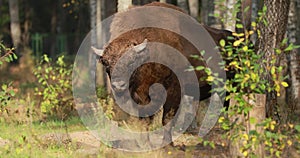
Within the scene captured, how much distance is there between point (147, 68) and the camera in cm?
919

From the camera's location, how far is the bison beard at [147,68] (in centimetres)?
905

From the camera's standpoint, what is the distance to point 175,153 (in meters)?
8.91

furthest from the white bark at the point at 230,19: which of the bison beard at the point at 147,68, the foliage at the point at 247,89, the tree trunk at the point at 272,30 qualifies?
the bison beard at the point at 147,68

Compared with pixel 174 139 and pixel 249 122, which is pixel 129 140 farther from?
pixel 249 122

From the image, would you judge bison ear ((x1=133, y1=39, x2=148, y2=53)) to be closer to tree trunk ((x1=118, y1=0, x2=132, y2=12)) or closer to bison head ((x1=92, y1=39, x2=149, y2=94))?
bison head ((x1=92, y1=39, x2=149, y2=94))

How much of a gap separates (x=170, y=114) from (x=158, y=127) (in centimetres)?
30

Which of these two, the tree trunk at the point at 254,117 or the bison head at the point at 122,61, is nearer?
the tree trunk at the point at 254,117

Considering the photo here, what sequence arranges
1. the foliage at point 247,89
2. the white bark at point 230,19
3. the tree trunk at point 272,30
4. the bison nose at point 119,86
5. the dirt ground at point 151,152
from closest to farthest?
the foliage at point 247,89, the white bark at point 230,19, the dirt ground at point 151,152, the bison nose at point 119,86, the tree trunk at point 272,30

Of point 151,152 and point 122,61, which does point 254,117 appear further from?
point 122,61

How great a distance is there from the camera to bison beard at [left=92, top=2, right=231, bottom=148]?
9055 mm

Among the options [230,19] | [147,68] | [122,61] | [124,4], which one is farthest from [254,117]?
[124,4]

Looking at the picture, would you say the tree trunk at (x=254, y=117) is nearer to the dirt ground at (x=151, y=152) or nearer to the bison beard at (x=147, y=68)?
the dirt ground at (x=151, y=152)

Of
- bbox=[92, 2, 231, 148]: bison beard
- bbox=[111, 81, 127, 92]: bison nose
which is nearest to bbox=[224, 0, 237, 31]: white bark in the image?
bbox=[92, 2, 231, 148]: bison beard

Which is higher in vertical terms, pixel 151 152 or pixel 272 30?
pixel 272 30
